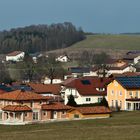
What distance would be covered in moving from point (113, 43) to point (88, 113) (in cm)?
13951

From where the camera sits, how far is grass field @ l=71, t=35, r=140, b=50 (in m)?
184

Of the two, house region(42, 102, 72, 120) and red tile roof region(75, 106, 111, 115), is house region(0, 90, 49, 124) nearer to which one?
house region(42, 102, 72, 120)

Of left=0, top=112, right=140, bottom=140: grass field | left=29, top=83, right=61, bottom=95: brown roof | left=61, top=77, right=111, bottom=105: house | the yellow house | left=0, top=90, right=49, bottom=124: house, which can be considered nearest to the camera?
left=0, top=112, right=140, bottom=140: grass field

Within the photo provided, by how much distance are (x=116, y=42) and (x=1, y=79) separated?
316 ft

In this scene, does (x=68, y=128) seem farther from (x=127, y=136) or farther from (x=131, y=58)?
(x=131, y=58)

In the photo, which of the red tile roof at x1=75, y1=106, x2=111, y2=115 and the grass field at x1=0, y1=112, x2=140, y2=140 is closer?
the grass field at x1=0, y1=112, x2=140, y2=140

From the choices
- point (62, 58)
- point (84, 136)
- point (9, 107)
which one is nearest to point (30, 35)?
point (62, 58)

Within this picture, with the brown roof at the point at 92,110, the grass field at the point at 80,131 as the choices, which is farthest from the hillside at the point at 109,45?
the grass field at the point at 80,131

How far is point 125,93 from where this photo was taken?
203 feet

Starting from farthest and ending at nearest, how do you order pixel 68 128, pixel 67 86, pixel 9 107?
pixel 67 86
pixel 9 107
pixel 68 128

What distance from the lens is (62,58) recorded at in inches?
6093

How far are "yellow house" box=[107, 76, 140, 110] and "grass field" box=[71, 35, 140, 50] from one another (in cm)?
11854

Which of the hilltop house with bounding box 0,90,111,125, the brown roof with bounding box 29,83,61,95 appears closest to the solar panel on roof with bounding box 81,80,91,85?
the brown roof with bounding box 29,83,61,95

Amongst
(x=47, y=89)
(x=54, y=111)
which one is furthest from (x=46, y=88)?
(x=54, y=111)
